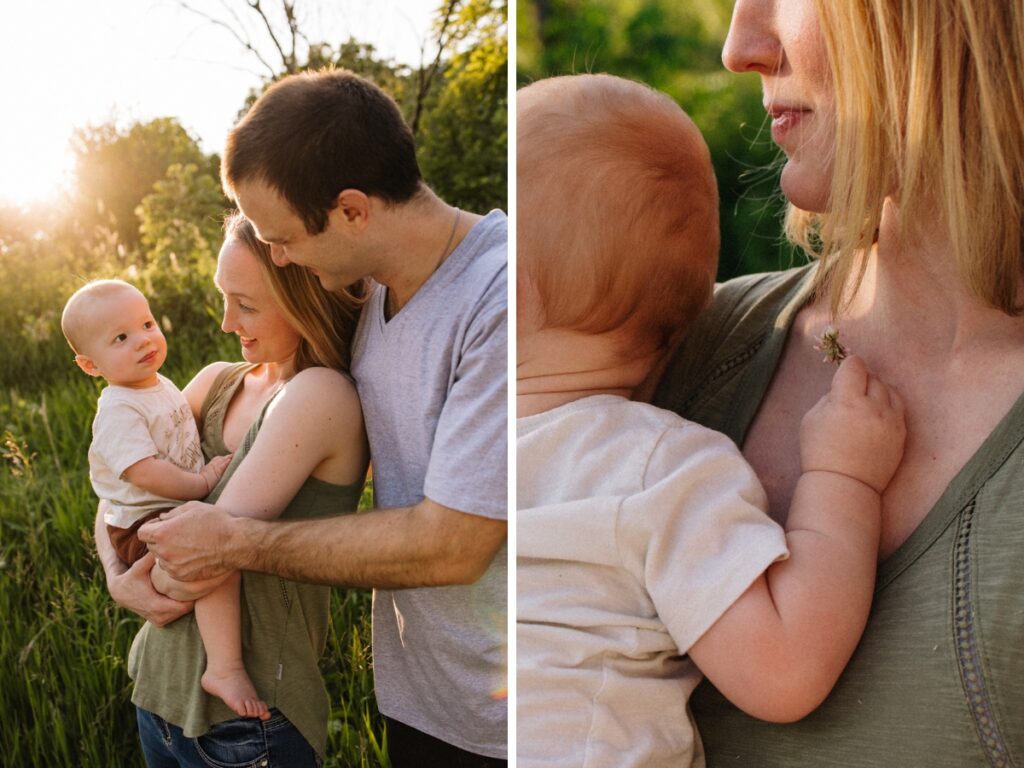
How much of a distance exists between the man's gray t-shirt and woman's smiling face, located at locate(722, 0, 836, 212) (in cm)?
38

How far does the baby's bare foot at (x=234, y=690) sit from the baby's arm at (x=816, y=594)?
70 cm

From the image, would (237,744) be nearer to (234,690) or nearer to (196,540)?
(234,690)

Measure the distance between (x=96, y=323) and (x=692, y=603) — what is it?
0.90 m

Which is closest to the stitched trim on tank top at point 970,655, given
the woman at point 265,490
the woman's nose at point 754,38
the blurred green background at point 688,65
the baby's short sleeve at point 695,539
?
the baby's short sleeve at point 695,539

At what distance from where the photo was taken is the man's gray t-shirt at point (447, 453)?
131cm

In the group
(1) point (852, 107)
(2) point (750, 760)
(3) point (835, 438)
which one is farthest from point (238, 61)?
(2) point (750, 760)

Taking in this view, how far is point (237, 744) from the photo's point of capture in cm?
Answer: 145

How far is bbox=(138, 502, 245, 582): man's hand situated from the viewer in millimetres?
1356

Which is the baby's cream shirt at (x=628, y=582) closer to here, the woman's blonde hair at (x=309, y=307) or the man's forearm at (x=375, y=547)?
the man's forearm at (x=375, y=547)

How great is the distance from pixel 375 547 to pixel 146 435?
1.16 feet

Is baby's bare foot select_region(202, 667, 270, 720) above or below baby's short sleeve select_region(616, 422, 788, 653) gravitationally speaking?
below


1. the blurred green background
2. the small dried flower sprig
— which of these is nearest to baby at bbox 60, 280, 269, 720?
the small dried flower sprig

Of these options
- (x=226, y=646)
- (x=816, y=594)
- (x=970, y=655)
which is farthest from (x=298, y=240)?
(x=970, y=655)

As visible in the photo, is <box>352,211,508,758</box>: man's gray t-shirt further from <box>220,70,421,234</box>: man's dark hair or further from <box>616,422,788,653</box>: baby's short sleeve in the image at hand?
<box>616,422,788,653</box>: baby's short sleeve
